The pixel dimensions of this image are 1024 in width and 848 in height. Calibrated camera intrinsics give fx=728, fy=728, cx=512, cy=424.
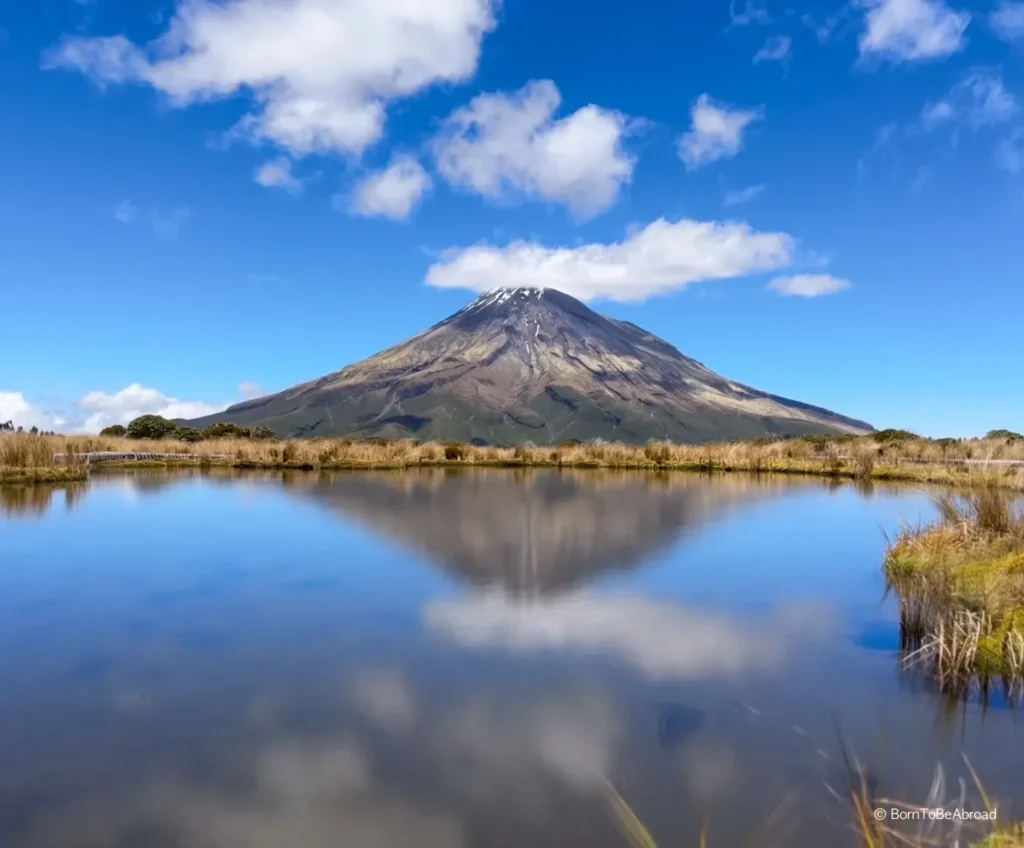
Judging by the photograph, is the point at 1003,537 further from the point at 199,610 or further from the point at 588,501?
the point at 588,501

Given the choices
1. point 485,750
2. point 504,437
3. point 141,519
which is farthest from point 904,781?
point 504,437

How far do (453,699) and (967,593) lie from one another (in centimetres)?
515

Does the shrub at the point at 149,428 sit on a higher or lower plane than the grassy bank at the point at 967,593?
higher

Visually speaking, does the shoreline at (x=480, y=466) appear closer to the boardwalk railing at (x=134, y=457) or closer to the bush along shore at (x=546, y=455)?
the bush along shore at (x=546, y=455)

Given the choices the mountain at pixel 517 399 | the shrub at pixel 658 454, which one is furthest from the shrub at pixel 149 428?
the mountain at pixel 517 399

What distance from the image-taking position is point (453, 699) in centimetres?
516

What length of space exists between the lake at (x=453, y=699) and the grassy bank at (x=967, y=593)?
1.10 ft

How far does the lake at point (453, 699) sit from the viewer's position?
3691 millimetres

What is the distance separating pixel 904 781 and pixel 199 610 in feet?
21.5

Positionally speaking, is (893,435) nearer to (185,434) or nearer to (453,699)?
(185,434)

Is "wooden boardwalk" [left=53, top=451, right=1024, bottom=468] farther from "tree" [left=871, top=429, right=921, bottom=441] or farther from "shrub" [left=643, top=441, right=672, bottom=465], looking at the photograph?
"tree" [left=871, top=429, right=921, bottom=441]


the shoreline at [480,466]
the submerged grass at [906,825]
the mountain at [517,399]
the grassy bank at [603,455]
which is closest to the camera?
the submerged grass at [906,825]

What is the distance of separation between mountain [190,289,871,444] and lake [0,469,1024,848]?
133 m

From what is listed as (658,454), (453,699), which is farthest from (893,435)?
(453,699)
